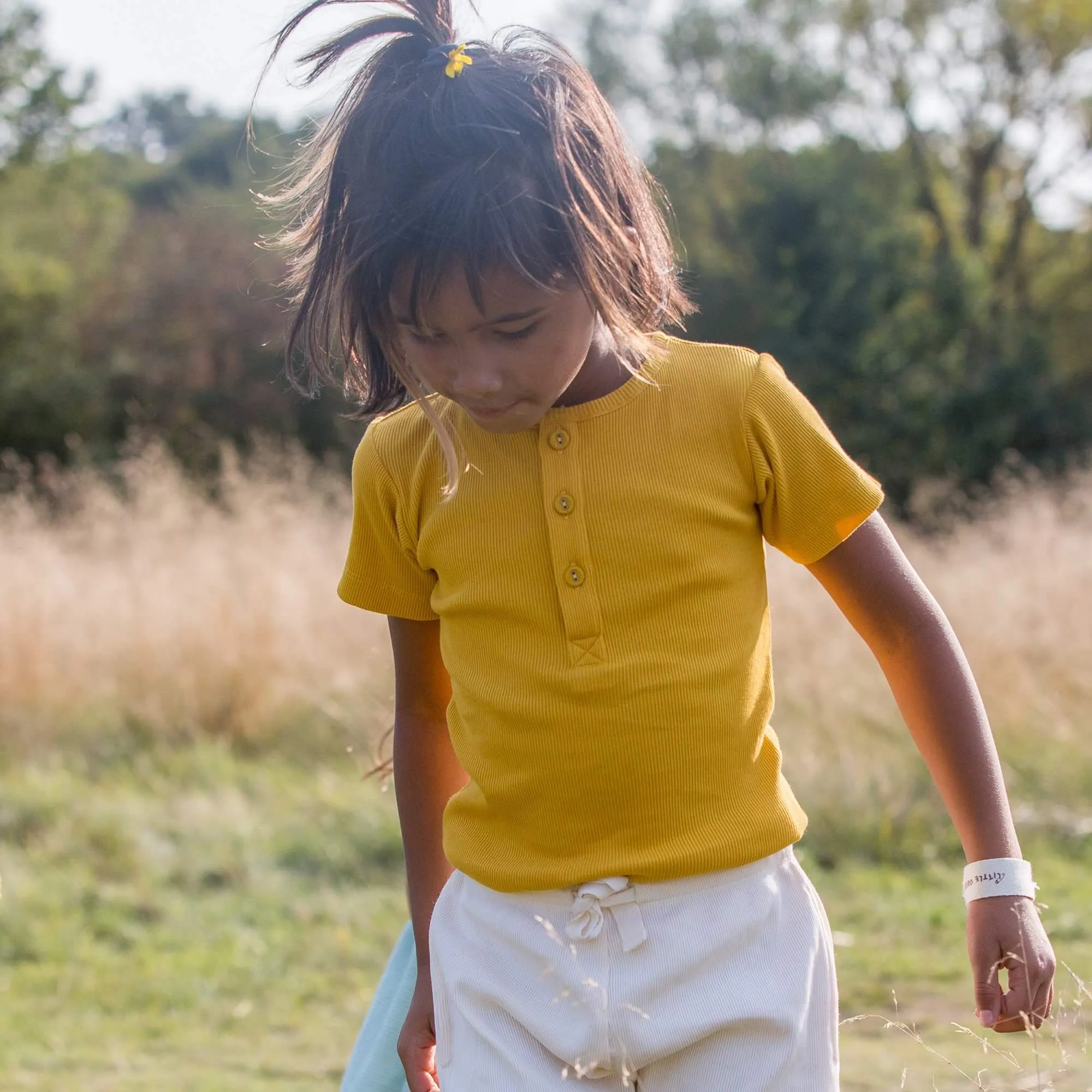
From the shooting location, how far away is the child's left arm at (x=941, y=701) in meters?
1.40

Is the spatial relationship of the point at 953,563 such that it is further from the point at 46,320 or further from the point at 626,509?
the point at 46,320

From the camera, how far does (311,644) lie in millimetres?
6434

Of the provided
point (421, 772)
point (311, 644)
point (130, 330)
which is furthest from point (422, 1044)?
point (130, 330)

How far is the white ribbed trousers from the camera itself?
1327 millimetres

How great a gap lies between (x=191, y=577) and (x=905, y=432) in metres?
12.4

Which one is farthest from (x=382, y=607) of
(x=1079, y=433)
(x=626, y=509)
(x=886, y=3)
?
(x=886, y=3)

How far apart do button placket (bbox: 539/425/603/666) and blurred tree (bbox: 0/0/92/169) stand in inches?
691

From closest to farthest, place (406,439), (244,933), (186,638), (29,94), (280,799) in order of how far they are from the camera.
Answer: (406,439) → (244,933) → (280,799) → (186,638) → (29,94)

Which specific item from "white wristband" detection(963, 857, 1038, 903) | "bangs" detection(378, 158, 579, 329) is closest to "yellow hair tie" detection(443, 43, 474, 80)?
"bangs" detection(378, 158, 579, 329)

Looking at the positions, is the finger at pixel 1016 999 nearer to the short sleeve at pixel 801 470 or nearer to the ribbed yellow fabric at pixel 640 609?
the ribbed yellow fabric at pixel 640 609

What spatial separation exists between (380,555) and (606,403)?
0.33 meters

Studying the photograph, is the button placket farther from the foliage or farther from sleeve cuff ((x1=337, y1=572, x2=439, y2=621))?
the foliage

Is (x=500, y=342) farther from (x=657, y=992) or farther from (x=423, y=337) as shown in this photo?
(x=657, y=992)

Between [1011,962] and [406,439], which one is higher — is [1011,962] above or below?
below
